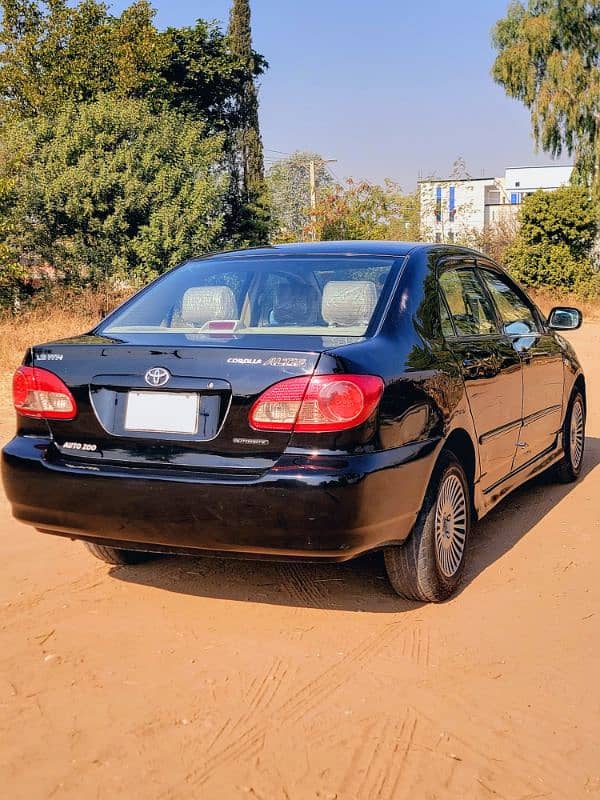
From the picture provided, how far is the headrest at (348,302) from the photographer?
4.35 metres

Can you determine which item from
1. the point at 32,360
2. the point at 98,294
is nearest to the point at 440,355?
the point at 32,360

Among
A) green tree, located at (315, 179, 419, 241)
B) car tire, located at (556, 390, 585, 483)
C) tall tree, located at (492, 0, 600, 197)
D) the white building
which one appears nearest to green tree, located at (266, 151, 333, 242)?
the white building

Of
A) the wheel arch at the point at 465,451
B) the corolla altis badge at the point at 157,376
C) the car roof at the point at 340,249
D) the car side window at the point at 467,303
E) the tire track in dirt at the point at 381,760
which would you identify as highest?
the car roof at the point at 340,249

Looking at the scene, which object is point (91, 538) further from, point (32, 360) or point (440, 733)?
point (440, 733)

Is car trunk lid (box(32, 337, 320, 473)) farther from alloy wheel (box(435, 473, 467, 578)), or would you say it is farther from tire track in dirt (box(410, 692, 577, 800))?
tire track in dirt (box(410, 692, 577, 800))

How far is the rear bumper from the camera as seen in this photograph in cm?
373

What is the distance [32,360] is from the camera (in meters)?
4.27

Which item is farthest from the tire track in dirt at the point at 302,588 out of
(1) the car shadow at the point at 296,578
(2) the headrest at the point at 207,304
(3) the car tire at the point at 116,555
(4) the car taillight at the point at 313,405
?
(2) the headrest at the point at 207,304

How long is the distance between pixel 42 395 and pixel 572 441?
4.14 m

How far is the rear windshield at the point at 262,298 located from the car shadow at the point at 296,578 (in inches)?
43.5

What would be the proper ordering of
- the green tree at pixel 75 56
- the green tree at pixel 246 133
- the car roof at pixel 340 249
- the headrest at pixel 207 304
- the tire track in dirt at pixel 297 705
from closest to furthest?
the tire track in dirt at pixel 297 705 < the headrest at pixel 207 304 < the car roof at pixel 340 249 < the green tree at pixel 75 56 < the green tree at pixel 246 133

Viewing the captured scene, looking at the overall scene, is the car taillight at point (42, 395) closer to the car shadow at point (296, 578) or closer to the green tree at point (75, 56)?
the car shadow at point (296, 578)

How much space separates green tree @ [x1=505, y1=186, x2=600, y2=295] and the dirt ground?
25117 millimetres

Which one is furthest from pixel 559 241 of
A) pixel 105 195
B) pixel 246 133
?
pixel 105 195
